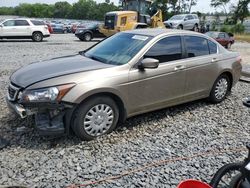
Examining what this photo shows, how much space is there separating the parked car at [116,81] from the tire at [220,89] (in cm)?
2

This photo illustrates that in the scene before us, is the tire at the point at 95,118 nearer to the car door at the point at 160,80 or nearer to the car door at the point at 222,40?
the car door at the point at 160,80

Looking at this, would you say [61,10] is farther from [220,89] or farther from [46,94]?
[46,94]

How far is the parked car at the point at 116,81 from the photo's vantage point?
13.1 ft

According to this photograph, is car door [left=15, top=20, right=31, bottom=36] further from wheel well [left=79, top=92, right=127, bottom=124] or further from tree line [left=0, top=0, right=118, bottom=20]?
tree line [left=0, top=0, right=118, bottom=20]

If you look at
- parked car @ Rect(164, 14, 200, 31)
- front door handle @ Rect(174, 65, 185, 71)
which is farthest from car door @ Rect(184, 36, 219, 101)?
parked car @ Rect(164, 14, 200, 31)

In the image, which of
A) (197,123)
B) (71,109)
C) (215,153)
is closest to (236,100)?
(197,123)

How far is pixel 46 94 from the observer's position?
3.93 m

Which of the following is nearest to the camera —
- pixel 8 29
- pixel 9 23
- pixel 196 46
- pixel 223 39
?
pixel 196 46

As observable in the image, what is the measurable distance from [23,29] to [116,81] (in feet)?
60.5

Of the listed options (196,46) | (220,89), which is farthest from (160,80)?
(220,89)

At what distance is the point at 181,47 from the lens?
5.40 meters

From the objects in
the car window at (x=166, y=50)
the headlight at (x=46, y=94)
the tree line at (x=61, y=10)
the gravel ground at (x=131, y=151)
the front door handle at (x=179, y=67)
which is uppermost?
the tree line at (x=61, y=10)

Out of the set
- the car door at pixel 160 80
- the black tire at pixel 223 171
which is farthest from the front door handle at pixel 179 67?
the black tire at pixel 223 171

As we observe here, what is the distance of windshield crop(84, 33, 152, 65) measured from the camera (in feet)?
15.7
